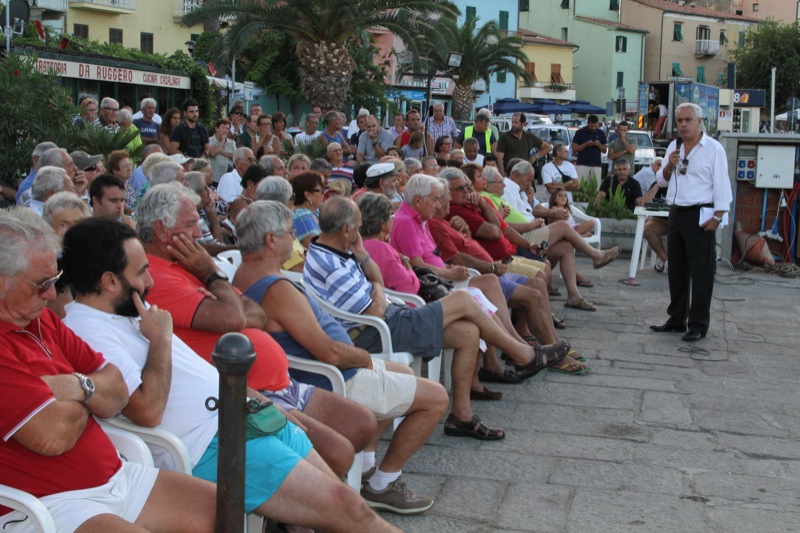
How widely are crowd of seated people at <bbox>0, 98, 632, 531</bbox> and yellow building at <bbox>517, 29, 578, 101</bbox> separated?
52.8m

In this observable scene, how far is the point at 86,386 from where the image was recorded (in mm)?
2699

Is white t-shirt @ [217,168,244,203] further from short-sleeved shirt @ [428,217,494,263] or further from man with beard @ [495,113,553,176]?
man with beard @ [495,113,553,176]

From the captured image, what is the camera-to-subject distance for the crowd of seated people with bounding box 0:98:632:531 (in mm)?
2654

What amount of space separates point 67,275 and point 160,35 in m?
38.4

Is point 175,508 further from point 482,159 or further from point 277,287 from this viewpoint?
point 482,159

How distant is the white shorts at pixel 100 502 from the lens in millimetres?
2525

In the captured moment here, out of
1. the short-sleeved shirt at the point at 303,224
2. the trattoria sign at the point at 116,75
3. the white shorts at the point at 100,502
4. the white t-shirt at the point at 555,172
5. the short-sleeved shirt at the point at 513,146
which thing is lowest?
the white shorts at the point at 100,502

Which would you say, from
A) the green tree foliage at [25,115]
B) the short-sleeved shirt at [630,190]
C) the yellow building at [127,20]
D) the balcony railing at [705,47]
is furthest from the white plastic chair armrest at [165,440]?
the balcony railing at [705,47]

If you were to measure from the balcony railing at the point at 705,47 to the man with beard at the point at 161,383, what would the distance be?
2559 inches

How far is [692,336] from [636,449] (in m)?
2.92

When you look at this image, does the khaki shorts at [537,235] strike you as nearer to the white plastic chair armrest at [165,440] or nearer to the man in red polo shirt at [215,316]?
the man in red polo shirt at [215,316]

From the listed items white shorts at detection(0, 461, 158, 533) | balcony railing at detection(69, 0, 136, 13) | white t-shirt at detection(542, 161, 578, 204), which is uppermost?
balcony railing at detection(69, 0, 136, 13)

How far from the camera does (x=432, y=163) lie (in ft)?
31.1

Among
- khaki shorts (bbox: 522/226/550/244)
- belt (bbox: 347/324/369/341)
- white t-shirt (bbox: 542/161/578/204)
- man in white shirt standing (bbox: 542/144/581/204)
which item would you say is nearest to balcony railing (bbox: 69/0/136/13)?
man in white shirt standing (bbox: 542/144/581/204)
